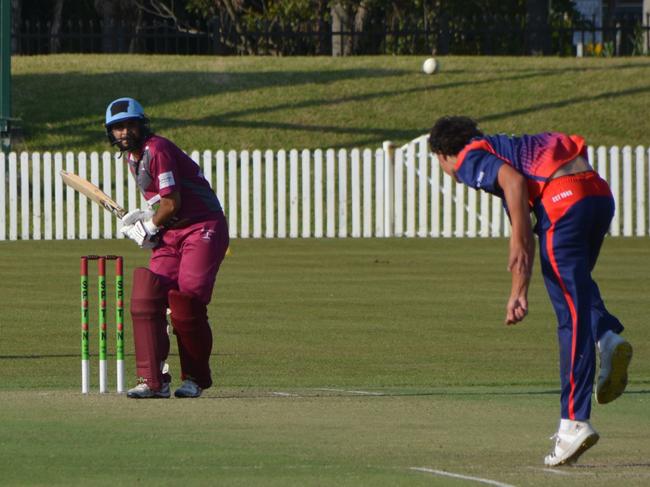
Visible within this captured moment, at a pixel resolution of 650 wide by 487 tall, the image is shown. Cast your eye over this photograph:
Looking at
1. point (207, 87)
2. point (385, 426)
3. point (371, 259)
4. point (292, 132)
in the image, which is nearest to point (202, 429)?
point (385, 426)

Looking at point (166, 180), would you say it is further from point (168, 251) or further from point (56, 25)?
point (56, 25)

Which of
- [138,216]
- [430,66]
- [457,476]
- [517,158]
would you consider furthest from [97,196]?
[430,66]

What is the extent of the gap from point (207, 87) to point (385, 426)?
28.1 meters

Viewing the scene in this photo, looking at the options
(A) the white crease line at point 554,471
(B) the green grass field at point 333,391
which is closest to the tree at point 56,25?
(B) the green grass field at point 333,391

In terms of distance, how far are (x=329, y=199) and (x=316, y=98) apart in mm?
8596

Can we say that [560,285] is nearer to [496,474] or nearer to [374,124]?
[496,474]

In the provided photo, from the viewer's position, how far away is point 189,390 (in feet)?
35.4

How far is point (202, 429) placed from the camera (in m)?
9.23

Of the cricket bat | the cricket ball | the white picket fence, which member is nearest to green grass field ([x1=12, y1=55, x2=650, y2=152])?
the cricket ball

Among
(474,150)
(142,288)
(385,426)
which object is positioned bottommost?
(385,426)

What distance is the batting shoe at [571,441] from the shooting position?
25.7 feet

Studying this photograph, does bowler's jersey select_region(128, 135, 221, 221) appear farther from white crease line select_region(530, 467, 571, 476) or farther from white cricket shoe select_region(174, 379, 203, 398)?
white crease line select_region(530, 467, 571, 476)

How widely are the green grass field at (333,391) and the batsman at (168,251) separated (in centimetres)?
27

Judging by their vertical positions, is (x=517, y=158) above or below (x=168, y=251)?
above
